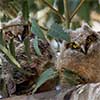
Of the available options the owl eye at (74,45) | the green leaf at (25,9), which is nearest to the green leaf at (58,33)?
the owl eye at (74,45)

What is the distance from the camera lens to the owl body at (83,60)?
75 cm

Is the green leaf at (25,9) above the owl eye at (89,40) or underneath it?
above

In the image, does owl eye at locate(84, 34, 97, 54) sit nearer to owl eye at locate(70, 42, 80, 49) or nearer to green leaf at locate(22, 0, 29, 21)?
owl eye at locate(70, 42, 80, 49)

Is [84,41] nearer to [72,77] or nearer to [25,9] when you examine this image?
[72,77]

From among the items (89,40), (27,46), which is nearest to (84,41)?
(89,40)

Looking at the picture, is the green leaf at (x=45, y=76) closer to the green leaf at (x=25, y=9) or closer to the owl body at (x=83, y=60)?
the owl body at (x=83, y=60)

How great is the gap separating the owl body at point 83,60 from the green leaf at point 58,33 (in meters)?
0.03

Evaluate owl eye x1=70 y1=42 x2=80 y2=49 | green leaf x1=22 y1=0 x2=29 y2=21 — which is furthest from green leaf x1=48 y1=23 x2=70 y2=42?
green leaf x1=22 y1=0 x2=29 y2=21

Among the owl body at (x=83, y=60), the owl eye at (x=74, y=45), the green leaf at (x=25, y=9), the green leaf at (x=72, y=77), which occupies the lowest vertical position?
the green leaf at (x=72, y=77)

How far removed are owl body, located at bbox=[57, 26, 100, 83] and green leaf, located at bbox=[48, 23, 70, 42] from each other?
3 centimetres

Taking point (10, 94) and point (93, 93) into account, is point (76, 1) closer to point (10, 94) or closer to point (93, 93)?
point (10, 94)

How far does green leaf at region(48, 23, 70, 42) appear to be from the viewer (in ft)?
2.43

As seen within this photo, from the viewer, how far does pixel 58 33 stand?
0.75m

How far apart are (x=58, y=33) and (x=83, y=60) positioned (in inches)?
2.8
